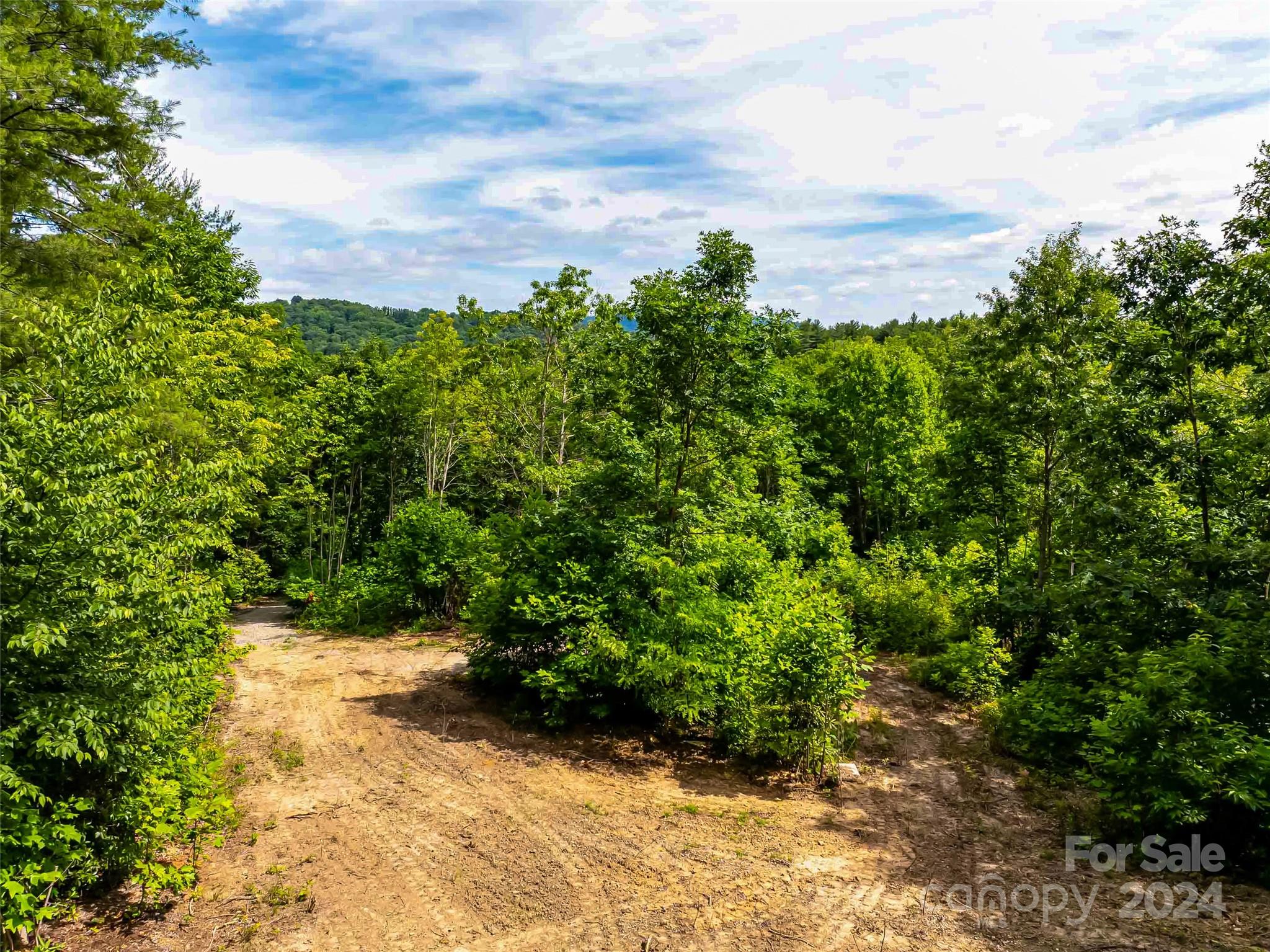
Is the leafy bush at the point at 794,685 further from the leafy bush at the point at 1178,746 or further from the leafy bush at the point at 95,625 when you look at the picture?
the leafy bush at the point at 95,625

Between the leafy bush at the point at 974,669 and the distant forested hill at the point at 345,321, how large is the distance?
7627 cm

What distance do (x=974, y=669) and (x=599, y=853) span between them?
9.41m

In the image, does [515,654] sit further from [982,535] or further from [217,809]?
[982,535]

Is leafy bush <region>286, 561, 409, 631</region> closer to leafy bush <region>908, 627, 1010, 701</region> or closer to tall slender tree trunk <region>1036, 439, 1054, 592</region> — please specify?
leafy bush <region>908, 627, 1010, 701</region>

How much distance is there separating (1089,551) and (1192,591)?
2366 mm

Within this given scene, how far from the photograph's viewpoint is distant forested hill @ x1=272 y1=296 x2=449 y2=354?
92.1 meters

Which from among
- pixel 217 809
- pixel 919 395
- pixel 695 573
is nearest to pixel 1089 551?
pixel 695 573

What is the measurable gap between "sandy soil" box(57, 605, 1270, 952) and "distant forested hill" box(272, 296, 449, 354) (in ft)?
253

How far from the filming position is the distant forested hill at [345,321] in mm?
92062

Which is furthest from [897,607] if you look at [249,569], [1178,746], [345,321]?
[345,321]

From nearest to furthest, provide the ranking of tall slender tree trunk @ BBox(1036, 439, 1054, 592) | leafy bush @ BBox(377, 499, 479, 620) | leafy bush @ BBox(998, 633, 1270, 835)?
leafy bush @ BBox(998, 633, 1270, 835) < tall slender tree trunk @ BBox(1036, 439, 1054, 592) < leafy bush @ BBox(377, 499, 479, 620)

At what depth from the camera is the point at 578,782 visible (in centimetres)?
920

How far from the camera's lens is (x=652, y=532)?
11180mm

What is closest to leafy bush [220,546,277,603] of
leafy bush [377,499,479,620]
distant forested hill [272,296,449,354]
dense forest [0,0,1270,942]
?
dense forest [0,0,1270,942]
